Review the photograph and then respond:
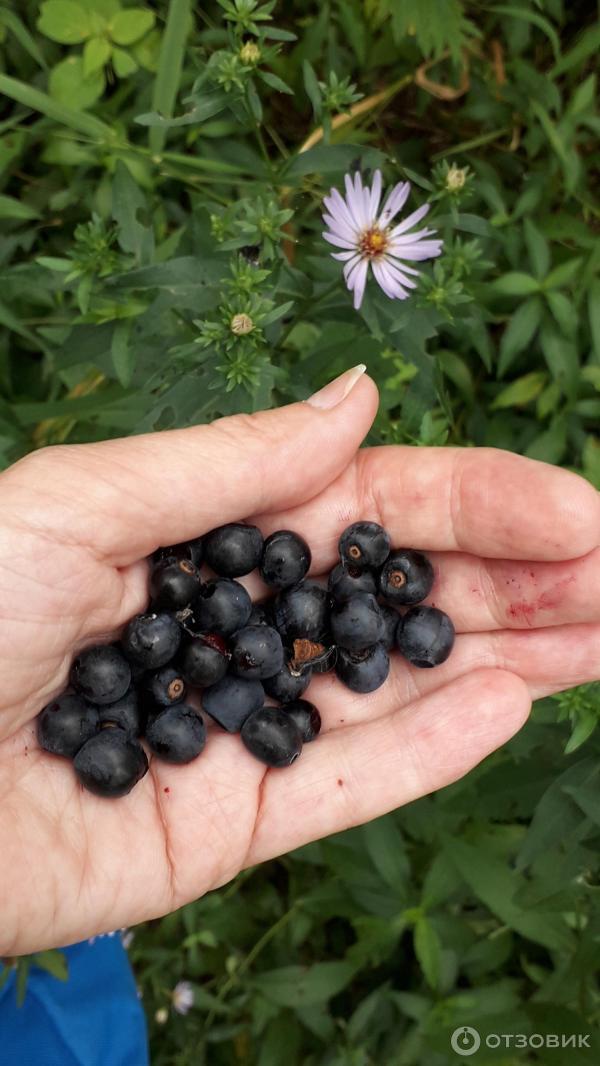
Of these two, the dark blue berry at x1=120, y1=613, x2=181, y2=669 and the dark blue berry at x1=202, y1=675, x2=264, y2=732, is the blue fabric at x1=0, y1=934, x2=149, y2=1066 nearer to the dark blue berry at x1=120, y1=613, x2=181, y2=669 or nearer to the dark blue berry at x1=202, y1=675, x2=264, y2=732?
the dark blue berry at x1=202, y1=675, x2=264, y2=732

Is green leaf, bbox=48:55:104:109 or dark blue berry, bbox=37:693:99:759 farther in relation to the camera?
green leaf, bbox=48:55:104:109

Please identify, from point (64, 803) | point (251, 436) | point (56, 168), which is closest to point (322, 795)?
point (64, 803)

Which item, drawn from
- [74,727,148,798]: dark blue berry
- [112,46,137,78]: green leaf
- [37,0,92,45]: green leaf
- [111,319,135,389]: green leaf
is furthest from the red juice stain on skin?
[37,0,92,45]: green leaf

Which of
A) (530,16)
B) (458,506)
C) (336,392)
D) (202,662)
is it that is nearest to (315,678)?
(202,662)

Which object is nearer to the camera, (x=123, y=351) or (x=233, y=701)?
(x=233, y=701)

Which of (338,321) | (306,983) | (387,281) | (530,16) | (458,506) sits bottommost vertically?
(306,983)

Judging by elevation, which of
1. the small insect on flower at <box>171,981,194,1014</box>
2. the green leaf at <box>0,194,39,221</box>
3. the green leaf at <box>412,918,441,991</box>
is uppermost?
the green leaf at <box>0,194,39,221</box>

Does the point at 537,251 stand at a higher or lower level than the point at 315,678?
higher

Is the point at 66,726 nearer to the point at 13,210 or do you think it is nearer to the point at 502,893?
the point at 502,893
